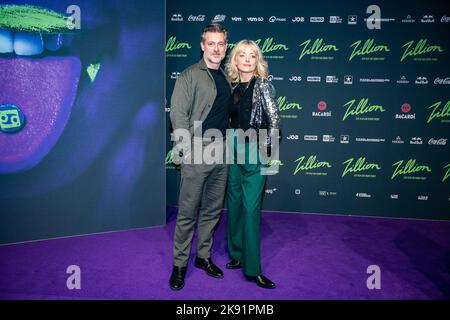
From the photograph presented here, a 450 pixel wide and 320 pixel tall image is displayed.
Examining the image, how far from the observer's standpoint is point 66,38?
3668 millimetres

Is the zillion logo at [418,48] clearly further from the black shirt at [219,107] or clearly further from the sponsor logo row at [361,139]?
the black shirt at [219,107]

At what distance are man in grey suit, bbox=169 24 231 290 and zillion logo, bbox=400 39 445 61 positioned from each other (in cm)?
274

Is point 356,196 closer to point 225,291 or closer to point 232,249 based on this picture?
point 232,249

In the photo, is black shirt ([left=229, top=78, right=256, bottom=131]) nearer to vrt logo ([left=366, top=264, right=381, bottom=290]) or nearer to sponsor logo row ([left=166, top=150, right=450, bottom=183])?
vrt logo ([left=366, top=264, right=381, bottom=290])

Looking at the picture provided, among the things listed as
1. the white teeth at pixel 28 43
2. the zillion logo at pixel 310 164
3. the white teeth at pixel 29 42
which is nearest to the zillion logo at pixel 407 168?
the zillion logo at pixel 310 164

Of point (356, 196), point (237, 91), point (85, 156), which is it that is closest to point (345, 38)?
point (356, 196)

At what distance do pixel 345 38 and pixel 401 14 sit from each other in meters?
0.69

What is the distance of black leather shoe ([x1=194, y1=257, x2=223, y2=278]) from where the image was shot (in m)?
3.14

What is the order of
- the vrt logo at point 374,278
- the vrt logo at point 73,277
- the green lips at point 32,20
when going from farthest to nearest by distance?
1. the green lips at point 32,20
2. the vrt logo at point 374,278
3. the vrt logo at point 73,277

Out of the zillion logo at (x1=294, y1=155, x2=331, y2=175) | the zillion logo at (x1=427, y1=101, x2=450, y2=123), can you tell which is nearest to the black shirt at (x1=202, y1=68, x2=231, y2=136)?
the zillion logo at (x1=294, y1=155, x2=331, y2=175)

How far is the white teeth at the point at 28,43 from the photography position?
11.5 feet

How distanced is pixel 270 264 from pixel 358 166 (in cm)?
208

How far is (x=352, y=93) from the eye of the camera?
469 cm

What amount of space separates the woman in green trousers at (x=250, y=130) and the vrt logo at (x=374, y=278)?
82cm
